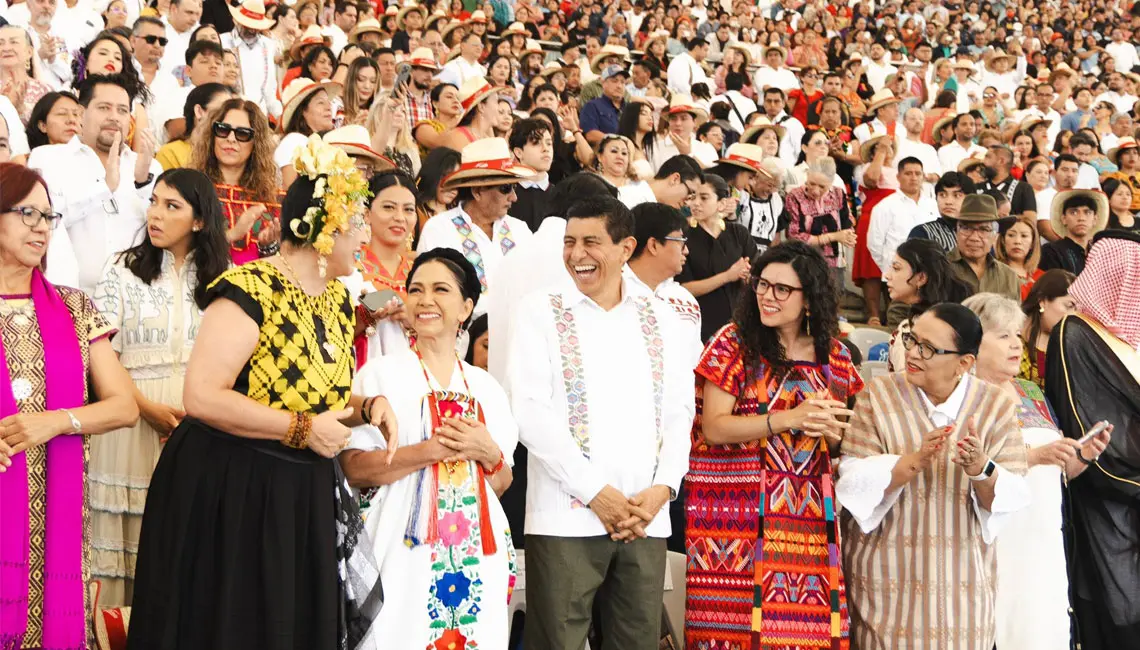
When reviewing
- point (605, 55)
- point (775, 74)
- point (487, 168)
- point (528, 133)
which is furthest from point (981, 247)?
point (775, 74)

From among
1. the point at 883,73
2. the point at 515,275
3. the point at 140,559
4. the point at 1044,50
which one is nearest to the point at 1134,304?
the point at 515,275

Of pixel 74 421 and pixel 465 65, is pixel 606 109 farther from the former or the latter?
pixel 74 421

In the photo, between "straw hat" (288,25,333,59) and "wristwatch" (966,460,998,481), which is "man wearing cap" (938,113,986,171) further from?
"wristwatch" (966,460,998,481)

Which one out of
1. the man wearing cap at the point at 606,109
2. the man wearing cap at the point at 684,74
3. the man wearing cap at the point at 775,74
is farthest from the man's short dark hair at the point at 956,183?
the man wearing cap at the point at 775,74

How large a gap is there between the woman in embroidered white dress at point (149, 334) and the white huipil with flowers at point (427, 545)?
0.90 m

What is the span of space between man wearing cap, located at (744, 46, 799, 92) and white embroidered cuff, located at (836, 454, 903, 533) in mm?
12370

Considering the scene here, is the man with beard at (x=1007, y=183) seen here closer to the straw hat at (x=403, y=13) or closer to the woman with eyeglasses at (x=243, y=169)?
the straw hat at (x=403, y=13)

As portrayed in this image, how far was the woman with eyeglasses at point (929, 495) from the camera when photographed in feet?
13.0

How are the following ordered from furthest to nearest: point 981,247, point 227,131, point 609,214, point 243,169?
point 981,247 → point 243,169 → point 227,131 → point 609,214

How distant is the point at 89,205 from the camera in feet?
16.5

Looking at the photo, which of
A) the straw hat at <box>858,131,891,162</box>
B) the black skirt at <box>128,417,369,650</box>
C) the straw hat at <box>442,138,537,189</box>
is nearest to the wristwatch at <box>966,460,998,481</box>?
the black skirt at <box>128,417,369,650</box>

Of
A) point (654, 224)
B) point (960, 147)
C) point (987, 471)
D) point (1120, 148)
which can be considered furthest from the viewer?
point (960, 147)

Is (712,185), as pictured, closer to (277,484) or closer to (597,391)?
(597,391)

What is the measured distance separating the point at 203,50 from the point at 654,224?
390cm
